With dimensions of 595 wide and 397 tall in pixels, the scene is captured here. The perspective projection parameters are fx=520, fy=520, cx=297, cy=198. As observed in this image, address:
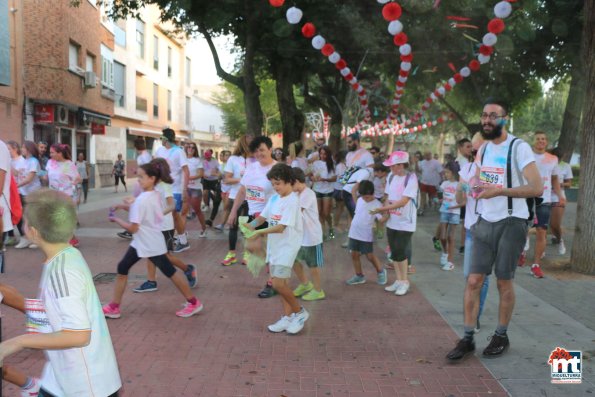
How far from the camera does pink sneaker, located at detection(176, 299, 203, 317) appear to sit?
5152mm

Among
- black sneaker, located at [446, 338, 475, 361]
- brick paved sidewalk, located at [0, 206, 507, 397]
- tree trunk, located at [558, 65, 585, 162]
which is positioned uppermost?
tree trunk, located at [558, 65, 585, 162]

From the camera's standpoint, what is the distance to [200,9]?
520 inches

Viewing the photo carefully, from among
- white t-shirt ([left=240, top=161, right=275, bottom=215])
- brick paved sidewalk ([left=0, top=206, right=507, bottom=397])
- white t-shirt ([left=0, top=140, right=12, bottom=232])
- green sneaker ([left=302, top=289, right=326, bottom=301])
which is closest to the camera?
brick paved sidewalk ([left=0, top=206, right=507, bottom=397])

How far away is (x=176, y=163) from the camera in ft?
27.0

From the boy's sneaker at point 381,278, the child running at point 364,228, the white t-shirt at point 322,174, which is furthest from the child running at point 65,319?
the white t-shirt at point 322,174

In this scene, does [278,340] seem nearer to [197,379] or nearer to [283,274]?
[283,274]

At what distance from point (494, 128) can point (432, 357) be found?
187 cm

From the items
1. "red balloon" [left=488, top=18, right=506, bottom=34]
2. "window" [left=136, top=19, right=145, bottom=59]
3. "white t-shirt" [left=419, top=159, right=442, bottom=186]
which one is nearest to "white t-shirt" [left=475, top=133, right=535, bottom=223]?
"red balloon" [left=488, top=18, right=506, bottom=34]

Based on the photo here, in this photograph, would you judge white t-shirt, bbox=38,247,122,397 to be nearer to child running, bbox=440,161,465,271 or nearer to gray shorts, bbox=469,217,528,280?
gray shorts, bbox=469,217,528,280

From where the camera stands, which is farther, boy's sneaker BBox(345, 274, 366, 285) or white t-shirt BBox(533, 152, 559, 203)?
white t-shirt BBox(533, 152, 559, 203)

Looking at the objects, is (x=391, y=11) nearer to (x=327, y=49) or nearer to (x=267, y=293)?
(x=327, y=49)

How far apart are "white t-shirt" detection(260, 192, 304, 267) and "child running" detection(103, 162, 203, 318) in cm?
104

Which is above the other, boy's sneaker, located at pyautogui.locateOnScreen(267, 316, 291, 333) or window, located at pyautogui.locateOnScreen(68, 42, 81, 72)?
window, located at pyautogui.locateOnScreen(68, 42, 81, 72)

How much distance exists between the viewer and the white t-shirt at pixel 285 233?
4.65 meters
